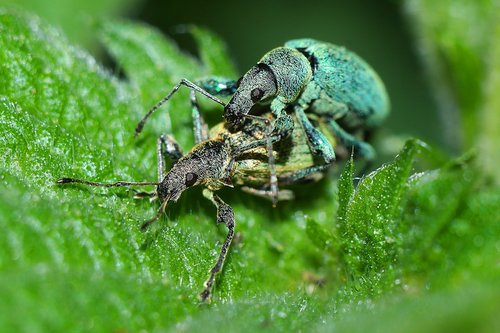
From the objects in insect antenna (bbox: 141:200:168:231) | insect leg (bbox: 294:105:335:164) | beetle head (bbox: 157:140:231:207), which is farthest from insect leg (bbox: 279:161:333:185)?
insect antenna (bbox: 141:200:168:231)

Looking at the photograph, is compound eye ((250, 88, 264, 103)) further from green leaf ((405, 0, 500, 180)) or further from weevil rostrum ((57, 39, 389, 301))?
green leaf ((405, 0, 500, 180))

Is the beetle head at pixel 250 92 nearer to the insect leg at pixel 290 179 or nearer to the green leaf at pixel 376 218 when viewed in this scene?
the insect leg at pixel 290 179

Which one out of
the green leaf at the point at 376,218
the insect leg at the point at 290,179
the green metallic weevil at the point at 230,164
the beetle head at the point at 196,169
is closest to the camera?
the green leaf at the point at 376,218

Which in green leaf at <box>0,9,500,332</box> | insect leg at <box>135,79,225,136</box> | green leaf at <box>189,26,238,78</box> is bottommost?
green leaf at <box>0,9,500,332</box>

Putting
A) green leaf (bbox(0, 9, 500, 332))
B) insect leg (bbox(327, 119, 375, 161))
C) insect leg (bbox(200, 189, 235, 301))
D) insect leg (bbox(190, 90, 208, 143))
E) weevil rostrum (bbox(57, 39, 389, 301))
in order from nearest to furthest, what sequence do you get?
green leaf (bbox(0, 9, 500, 332)) < insect leg (bbox(200, 189, 235, 301)) < weevil rostrum (bbox(57, 39, 389, 301)) < insect leg (bbox(190, 90, 208, 143)) < insect leg (bbox(327, 119, 375, 161))

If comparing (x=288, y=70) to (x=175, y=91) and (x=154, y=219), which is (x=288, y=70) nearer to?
(x=175, y=91)

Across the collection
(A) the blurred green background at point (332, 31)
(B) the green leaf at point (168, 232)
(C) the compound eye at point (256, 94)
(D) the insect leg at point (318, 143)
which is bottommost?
(B) the green leaf at point (168, 232)

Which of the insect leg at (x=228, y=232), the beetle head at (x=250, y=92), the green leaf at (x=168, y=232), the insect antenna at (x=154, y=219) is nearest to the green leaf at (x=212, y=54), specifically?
the green leaf at (x=168, y=232)
